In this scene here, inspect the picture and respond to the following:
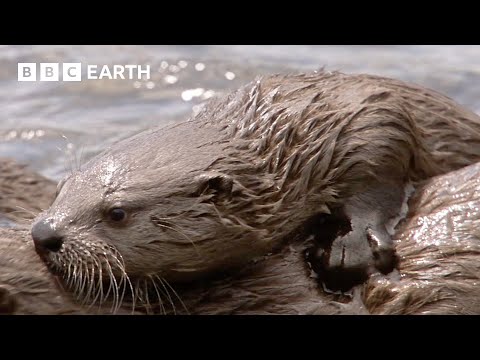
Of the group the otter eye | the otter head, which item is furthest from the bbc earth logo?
the otter eye

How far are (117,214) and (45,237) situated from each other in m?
0.28

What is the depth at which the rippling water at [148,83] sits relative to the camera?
728 centimetres

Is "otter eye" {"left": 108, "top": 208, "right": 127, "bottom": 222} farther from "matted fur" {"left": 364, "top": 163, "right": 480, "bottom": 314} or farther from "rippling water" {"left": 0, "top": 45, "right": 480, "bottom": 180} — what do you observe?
"rippling water" {"left": 0, "top": 45, "right": 480, "bottom": 180}

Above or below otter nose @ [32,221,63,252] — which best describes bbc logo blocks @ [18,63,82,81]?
below

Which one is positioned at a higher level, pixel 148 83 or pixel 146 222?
pixel 146 222

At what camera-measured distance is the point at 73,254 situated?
429 centimetres

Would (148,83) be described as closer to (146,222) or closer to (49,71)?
(49,71)

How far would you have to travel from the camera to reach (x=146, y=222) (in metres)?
4.41

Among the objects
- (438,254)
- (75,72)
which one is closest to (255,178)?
(438,254)

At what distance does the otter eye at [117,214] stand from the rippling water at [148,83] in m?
2.31

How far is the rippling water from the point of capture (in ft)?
23.9

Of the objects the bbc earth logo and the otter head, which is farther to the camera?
the bbc earth logo

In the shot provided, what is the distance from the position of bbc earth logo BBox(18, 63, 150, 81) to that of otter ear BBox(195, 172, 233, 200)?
3.81 meters

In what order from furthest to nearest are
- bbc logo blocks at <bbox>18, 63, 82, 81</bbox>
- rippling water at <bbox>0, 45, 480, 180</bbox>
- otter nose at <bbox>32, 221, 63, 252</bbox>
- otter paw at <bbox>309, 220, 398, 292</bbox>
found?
bbc logo blocks at <bbox>18, 63, 82, 81</bbox>
rippling water at <bbox>0, 45, 480, 180</bbox>
otter paw at <bbox>309, 220, 398, 292</bbox>
otter nose at <bbox>32, 221, 63, 252</bbox>
